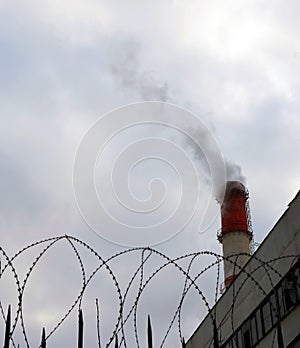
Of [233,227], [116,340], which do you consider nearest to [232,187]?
[233,227]

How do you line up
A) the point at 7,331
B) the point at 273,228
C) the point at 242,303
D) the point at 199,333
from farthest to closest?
1. the point at 199,333
2. the point at 242,303
3. the point at 273,228
4. the point at 7,331

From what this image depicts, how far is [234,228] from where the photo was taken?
4019 cm

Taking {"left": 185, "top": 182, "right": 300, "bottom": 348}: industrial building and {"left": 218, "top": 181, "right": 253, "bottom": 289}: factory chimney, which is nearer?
{"left": 185, "top": 182, "right": 300, "bottom": 348}: industrial building

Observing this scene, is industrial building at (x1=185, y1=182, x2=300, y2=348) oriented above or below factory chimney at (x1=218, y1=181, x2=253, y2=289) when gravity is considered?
below

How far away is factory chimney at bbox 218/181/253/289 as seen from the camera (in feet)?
130

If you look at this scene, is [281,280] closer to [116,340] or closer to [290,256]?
[290,256]

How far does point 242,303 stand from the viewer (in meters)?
23.4

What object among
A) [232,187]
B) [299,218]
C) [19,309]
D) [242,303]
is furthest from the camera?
[232,187]

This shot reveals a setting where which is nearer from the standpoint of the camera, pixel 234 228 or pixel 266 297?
pixel 266 297

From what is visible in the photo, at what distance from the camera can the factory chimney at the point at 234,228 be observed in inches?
1563

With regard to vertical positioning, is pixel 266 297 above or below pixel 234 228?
below

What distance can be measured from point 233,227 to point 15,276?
28753 millimetres

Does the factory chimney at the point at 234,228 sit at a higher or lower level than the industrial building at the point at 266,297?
higher

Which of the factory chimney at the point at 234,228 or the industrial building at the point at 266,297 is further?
the factory chimney at the point at 234,228
